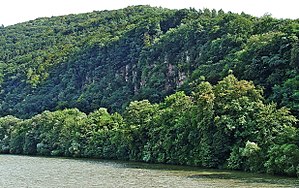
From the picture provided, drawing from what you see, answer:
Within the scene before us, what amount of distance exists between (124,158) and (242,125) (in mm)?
33422

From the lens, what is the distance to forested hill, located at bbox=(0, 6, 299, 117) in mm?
92875

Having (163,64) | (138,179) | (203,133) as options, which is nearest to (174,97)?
(203,133)

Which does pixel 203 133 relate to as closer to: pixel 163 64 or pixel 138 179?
pixel 138 179

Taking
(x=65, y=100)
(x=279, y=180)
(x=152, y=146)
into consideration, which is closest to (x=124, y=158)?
(x=152, y=146)

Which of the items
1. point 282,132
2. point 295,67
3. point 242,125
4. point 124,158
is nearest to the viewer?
point 282,132

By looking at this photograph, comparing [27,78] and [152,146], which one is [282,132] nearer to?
[152,146]

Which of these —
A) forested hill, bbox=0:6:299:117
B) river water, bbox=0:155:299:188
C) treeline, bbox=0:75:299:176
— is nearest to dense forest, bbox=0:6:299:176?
treeline, bbox=0:75:299:176

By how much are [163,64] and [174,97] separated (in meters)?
59.9

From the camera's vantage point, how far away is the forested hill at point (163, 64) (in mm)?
92875

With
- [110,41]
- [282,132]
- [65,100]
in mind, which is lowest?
[282,132]

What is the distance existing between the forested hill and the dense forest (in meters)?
0.31

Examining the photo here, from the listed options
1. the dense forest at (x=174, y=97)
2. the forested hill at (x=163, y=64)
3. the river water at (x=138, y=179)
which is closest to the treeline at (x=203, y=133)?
the dense forest at (x=174, y=97)

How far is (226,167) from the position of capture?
75188mm

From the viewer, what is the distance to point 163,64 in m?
159
